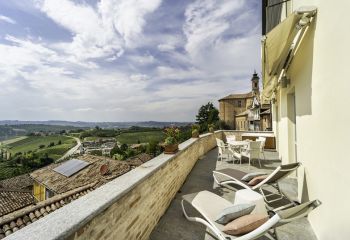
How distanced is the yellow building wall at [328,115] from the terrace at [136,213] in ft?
2.92

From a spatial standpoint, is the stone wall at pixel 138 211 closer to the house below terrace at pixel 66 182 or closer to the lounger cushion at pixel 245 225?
the lounger cushion at pixel 245 225

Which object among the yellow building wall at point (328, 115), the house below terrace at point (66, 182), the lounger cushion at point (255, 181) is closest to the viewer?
the yellow building wall at point (328, 115)

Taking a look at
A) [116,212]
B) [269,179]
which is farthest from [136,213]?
[269,179]

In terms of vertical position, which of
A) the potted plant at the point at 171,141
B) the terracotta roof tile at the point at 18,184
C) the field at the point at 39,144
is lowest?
the field at the point at 39,144

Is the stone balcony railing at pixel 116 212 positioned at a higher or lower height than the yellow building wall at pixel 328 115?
lower

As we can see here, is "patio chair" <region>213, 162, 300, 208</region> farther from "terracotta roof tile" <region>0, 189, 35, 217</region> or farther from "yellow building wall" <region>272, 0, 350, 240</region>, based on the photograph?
"terracotta roof tile" <region>0, 189, 35, 217</region>

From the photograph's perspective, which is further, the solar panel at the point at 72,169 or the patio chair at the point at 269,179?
the solar panel at the point at 72,169

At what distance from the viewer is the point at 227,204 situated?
11.0ft

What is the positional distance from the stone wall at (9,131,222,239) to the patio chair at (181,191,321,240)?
2.24 ft

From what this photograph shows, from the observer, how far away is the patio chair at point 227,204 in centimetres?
216

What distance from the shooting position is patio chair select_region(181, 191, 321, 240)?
85.0 inches

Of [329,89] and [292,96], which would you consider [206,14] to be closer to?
[292,96]

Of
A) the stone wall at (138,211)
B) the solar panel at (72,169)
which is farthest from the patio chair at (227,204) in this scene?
the solar panel at (72,169)

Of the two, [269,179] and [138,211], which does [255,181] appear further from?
[138,211]
